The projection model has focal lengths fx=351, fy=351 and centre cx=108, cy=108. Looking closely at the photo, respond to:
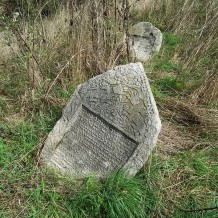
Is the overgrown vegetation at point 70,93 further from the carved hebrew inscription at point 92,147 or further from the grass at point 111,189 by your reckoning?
the carved hebrew inscription at point 92,147

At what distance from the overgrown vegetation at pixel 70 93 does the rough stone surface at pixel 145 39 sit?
172mm

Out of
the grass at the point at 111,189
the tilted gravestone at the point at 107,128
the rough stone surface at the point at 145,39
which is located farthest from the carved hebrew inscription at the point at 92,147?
the rough stone surface at the point at 145,39

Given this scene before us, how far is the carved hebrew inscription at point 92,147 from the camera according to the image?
2641 mm

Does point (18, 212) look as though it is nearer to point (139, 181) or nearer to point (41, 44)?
point (139, 181)

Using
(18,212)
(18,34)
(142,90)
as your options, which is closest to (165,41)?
(18,34)

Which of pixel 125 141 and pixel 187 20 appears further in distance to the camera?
pixel 187 20

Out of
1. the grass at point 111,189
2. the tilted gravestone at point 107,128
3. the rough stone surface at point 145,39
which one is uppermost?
the tilted gravestone at point 107,128

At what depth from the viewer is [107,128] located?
2703 mm

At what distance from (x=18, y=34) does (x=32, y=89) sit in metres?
0.57

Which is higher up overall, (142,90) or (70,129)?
(142,90)

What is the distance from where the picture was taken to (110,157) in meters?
2.66

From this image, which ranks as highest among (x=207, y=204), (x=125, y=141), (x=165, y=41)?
(x=125, y=141)

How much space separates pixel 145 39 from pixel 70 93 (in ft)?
6.51

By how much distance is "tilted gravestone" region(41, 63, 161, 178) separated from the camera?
2.53 meters
